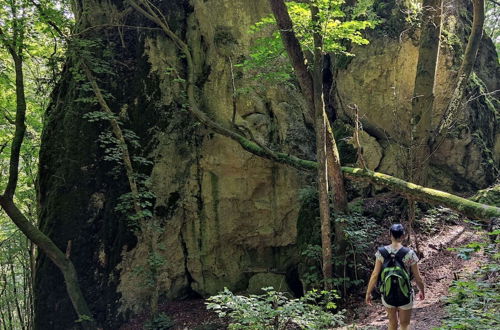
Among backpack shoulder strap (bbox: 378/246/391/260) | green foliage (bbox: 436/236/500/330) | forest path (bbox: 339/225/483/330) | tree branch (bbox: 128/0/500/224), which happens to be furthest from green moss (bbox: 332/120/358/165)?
backpack shoulder strap (bbox: 378/246/391/260)

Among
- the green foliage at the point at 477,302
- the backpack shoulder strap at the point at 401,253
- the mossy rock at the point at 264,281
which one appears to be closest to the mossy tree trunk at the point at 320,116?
the green foliage at the point at 477,302

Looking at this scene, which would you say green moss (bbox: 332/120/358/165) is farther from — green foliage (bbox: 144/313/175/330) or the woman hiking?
green foliage (bbox: 144/313/175/330)

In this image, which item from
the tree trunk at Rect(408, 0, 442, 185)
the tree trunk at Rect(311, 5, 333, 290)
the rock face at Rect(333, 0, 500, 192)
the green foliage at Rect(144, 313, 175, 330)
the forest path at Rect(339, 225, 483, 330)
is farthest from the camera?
the rock face at Rect(333, 0, 500, 192)

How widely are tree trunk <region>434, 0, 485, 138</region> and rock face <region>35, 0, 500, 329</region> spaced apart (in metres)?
1.32

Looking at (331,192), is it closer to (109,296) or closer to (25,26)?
(109,296)

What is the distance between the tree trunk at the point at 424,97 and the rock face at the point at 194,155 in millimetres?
1408

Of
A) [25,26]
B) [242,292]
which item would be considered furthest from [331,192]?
[25,26]

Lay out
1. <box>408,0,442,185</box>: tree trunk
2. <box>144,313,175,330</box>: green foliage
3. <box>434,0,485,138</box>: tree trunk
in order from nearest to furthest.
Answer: <box>434,0,485,138</box>: tree trunk → <box>408,0,442,185</box>: tree trunk → <box>144,313,175,330</box>: green foliage

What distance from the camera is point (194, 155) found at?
10781 millimetres

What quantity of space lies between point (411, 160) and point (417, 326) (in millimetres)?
3477

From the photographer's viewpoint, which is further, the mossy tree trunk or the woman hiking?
the mossy tree trunk

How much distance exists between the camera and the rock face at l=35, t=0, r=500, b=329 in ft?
31.5

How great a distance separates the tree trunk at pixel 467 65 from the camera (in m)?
7.18

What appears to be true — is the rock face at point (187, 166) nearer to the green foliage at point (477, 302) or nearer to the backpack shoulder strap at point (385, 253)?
the backpack shoulder strap at point (385, 253)
